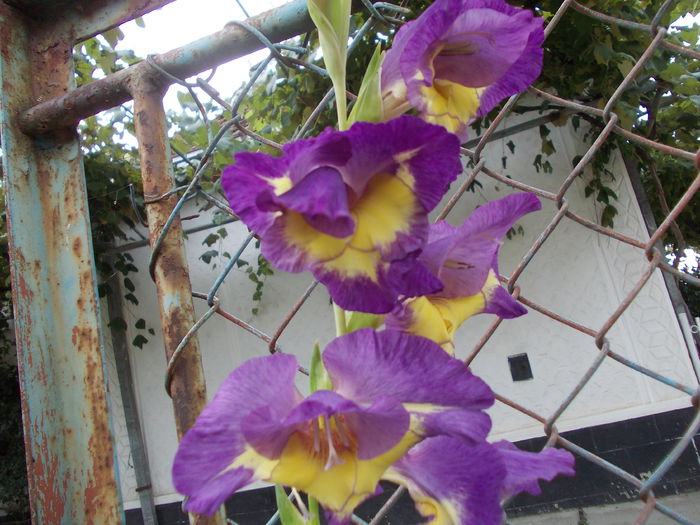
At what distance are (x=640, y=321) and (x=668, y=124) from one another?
107 centimetres

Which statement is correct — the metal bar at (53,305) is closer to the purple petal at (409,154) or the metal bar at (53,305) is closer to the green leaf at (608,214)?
the purple petal at (409,154)

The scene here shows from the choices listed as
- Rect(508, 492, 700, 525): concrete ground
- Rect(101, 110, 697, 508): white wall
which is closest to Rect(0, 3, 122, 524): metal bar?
Rect(101, 110, 697, 508): white wall

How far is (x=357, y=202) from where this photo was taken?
1.10 ft

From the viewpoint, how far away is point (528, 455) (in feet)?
1.32

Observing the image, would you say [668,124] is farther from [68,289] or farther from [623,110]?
[68,289]

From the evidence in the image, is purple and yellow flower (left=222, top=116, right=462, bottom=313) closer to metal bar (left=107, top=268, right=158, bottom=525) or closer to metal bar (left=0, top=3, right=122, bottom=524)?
metal bar (left=0, top=3, right=122, bottom=524)

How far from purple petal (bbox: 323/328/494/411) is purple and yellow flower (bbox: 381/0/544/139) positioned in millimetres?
170

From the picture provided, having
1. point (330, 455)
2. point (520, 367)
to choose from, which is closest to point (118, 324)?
point (520, 367)

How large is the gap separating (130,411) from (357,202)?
3.62 metres

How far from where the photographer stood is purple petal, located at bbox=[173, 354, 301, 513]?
0.30m

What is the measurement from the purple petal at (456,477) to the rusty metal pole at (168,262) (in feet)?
1.23

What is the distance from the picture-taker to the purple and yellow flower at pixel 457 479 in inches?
12.9

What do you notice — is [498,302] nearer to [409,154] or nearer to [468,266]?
[468,266]

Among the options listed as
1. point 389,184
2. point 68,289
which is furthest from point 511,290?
point 68,289
